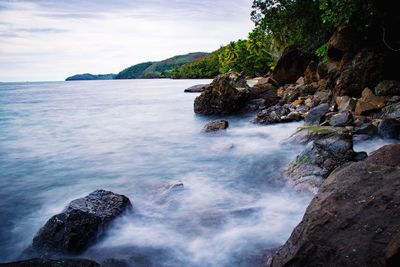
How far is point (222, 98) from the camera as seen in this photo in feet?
65.2

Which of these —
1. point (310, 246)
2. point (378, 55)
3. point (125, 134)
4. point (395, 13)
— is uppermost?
point (395, 13)

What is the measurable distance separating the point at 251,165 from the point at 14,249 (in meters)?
6.28

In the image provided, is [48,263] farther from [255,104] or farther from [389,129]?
[255,104]

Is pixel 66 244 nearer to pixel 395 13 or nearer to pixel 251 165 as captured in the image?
pixel 251 165

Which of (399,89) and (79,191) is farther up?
(399,89)

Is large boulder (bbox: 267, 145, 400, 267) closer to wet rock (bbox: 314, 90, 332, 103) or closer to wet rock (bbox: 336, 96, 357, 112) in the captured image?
wet rock (bbox: 336, 96, 357, 112)

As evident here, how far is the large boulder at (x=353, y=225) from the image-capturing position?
351 cm

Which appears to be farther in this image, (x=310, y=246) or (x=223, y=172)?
(x=223, y=172)

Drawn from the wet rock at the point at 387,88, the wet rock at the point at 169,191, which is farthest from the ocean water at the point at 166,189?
the wet rock at the point at 387,88

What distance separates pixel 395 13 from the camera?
13430 mm

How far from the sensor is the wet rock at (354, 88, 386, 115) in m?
12.3

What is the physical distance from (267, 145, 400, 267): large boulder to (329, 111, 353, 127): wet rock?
7.11 metres

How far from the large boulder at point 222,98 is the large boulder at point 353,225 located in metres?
15.2

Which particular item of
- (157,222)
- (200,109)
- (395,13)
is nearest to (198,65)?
(200,109)
